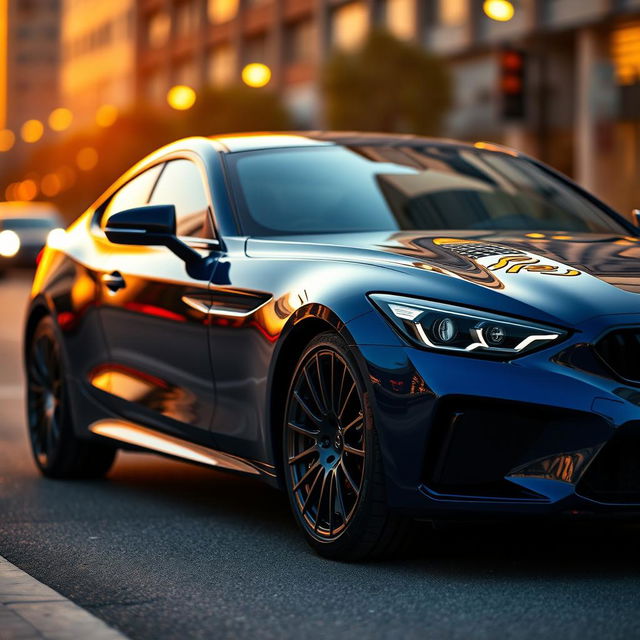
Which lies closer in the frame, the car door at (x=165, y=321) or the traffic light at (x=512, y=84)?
the car door at (x=165, y=321)

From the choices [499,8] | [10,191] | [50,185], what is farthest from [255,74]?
[10,191]

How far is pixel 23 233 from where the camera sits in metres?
41.4

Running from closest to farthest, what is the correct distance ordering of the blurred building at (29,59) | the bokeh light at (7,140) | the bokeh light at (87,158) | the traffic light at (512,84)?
the traffic light at (512,84) → the bokeh light at (87,158) → the bokeh light at (7,140) → the blurred building at (29,59)

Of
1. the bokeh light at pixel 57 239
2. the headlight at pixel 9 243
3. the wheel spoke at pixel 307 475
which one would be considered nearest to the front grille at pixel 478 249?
the wheel spoke at pixel 307 475

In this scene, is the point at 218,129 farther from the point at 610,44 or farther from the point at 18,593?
the point at 18,593

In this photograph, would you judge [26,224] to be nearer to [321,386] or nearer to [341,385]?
[321,386]

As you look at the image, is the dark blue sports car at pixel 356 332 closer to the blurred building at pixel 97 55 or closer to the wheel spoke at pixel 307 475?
the wheel spoke at pixel 307 475

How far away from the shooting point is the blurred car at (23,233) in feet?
129

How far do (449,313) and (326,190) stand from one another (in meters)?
1.67

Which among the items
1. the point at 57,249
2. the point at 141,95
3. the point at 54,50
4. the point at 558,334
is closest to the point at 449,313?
the point at 558,334

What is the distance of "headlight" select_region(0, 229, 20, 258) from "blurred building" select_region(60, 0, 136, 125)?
128 feet

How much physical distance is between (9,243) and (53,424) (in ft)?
108

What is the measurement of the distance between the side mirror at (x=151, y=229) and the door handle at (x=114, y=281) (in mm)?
474

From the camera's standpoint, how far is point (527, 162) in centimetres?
701
